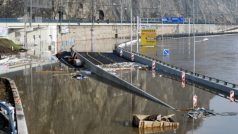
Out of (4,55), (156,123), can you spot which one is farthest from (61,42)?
(156,123)

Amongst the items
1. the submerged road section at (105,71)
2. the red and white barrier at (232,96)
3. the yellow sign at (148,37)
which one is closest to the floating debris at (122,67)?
the submerged road section at (105,71)

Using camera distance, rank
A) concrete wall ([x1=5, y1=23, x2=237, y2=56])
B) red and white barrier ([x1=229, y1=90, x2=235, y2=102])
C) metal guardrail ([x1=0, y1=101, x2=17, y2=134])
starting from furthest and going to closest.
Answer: concrete wall ([x1=5, y1=23, x2=237, y2=56]), red and white barrier ([x1=229, y1=90, x2=235, y2=102]), metal guardrail ([x1=0, y1=101, x2=17, y2=134])

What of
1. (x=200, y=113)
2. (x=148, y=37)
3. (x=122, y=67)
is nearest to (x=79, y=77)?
(x=122, y=67)

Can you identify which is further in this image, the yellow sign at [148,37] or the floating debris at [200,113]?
the yellow sign at [148,37]

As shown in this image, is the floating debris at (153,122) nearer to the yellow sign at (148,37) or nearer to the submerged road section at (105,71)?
the submerged road section at (105,71)

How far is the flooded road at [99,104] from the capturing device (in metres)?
35.6

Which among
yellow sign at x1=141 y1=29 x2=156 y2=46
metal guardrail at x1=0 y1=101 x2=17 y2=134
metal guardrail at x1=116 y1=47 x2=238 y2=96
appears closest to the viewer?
metal guardrail at x1=0 y1=101 x2=17 y2=134

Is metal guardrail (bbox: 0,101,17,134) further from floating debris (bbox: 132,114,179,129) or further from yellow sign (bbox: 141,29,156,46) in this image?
yellow sign (bbox: 141,29,156,46)

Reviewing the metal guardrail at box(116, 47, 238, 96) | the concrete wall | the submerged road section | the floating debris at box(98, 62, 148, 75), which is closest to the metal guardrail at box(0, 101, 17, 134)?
the submerged road section

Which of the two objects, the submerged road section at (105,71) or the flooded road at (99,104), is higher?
the submerged road section at (105,71)

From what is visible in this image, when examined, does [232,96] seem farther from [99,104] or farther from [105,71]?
[105,71]

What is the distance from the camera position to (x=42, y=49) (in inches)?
3600

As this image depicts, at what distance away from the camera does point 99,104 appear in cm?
4397

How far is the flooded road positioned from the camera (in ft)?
117
